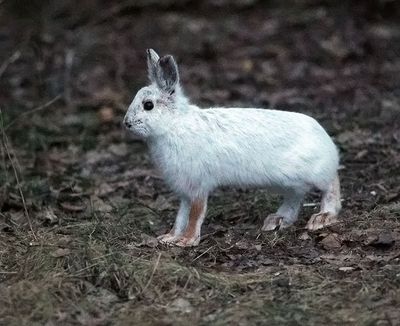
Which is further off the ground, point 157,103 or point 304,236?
point 157,103

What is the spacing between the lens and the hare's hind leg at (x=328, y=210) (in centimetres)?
577

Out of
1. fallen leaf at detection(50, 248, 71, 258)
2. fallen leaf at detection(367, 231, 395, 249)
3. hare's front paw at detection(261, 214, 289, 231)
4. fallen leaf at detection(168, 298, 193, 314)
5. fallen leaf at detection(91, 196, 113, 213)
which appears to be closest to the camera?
fallen leaf at detection(168, 298, 193, 314)

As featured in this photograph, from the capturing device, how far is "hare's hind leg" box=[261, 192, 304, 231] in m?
5.91

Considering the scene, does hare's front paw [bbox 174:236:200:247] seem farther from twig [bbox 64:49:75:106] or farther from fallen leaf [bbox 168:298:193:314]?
twig [bbox 64:49:75:106]

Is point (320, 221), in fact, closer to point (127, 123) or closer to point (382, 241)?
point (382, 241)

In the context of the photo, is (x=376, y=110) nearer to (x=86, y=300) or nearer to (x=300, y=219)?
(x=300, y=219)

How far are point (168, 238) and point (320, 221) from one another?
3.14 ft

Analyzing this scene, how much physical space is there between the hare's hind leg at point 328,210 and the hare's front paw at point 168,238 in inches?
33.0

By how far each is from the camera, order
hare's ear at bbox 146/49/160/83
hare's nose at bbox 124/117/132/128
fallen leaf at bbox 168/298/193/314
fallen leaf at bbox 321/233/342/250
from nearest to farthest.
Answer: fallen leaf at bbox 168/298/193/314 < fallen leaf at bbox 321/233/342/250 < hare's nose at bbox 124/117/132/128 < hare's ear at bbox 146/49/160/83

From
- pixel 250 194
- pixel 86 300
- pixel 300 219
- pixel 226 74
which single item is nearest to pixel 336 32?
pixel 226 74

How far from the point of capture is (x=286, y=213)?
19.7ft

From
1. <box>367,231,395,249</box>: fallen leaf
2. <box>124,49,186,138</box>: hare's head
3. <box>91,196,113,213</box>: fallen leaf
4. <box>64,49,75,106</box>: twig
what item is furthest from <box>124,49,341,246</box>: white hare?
<box>64,49,75,106</box>: twig

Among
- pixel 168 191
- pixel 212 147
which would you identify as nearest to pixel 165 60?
pixel 212 147

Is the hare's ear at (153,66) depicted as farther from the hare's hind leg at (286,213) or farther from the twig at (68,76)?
the twig at (68,76)
